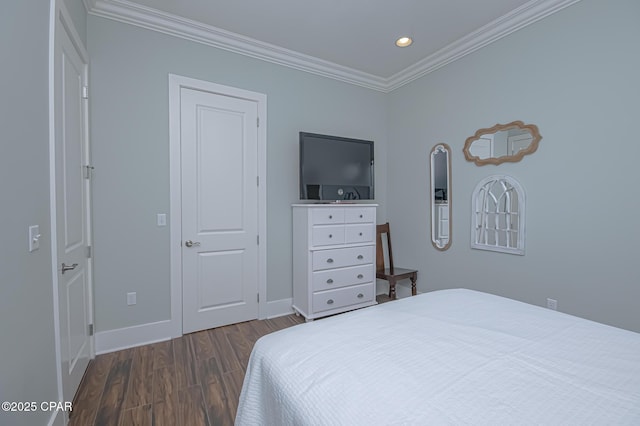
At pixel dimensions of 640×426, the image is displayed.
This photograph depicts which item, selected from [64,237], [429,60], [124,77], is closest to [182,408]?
[64,237]

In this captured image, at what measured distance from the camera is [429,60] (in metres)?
3.13

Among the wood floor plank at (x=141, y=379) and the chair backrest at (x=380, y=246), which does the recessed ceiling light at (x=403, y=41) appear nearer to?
the chair backrest at (x=380, y=246)

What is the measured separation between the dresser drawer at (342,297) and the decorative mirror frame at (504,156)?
5.67 feet

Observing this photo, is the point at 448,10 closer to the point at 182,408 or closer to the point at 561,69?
the point at 561,69

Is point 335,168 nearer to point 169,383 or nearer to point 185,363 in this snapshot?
point 185,363

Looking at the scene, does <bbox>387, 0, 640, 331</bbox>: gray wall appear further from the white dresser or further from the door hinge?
the door hinge

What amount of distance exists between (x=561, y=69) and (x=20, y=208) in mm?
3461

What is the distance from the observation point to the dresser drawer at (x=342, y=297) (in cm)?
285

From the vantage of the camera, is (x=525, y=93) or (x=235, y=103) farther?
(x=235, y=103)

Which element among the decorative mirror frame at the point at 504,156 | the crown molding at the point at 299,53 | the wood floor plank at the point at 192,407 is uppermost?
the crown molding at the point at 299,53

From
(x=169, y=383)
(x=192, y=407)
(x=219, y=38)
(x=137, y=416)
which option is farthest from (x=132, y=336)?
(x=219, y=38)

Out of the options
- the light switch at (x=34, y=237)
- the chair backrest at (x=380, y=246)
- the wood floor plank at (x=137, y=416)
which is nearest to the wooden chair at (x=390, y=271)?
the chair backrest at (x=380, y=246)

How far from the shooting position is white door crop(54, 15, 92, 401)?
1.54 metres

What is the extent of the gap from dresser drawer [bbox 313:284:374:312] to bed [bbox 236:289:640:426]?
5.23 feet
